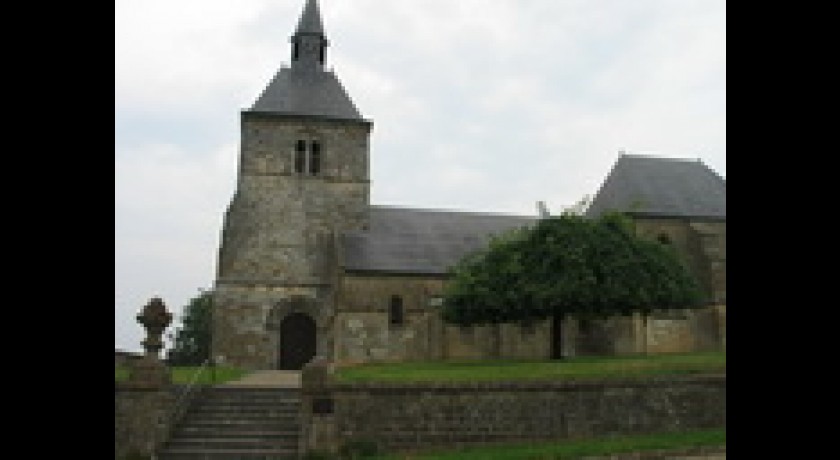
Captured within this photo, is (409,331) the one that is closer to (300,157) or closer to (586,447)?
(300,157)

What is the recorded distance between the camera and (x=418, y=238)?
35.0 m

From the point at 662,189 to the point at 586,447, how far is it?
22597 mm

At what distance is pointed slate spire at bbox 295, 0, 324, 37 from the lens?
129ft

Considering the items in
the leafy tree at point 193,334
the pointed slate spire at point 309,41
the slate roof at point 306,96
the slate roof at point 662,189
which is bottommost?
the leafy tree at point 193,334

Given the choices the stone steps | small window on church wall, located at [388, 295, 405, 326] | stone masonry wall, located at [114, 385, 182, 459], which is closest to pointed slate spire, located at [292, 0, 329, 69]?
small window on church wall, located at [388, 295, 405, 326]

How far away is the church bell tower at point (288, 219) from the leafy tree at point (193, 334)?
2262 centimetres

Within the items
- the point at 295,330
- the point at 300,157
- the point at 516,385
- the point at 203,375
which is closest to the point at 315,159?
the point at 300,157

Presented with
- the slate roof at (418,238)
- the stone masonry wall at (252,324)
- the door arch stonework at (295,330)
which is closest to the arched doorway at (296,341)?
the door arch stonework at (295,330)

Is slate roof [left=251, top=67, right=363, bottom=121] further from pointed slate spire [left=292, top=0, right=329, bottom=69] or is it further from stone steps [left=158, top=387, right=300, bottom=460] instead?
stone steps [left=158, top=387, right=300, bottom=460]

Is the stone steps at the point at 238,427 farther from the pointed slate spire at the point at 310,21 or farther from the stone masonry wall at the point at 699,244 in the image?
the pointed slate spire at the point at 310,21

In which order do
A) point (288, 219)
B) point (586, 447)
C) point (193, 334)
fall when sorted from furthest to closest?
point (193, 334) → point (288, 219) → point (586, 447)

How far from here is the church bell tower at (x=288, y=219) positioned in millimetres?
32344
